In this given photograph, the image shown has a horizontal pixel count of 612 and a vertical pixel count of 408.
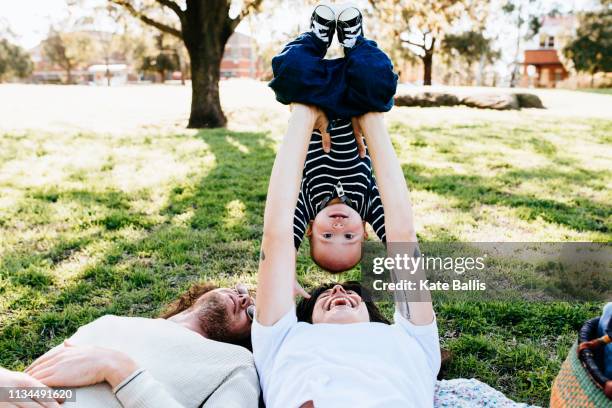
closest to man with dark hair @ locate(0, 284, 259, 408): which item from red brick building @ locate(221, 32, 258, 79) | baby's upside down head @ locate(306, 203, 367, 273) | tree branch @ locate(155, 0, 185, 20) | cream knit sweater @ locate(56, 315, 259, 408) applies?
cream knit sweater @ locate(56, 315, 259, 408)

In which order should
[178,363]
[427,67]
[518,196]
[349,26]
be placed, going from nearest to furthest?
1. [178,363]
2. [349,26]
3. [518,196]
4. [427,67]

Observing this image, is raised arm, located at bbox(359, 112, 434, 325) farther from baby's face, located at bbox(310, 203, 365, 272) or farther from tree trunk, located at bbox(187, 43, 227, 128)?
tree trunk, located at bbox(187, 43, 227, 128)

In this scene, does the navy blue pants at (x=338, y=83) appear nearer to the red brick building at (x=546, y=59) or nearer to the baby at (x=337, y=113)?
the baby at (x=337, y=113)

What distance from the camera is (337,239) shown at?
330 centimetres

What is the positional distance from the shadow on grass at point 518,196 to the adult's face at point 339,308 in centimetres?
359

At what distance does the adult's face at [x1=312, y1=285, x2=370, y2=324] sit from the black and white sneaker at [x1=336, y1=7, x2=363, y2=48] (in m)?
1.44

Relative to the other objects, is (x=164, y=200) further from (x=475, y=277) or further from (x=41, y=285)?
(x=475, y=277)

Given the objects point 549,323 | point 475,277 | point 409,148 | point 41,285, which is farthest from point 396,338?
point 409,148

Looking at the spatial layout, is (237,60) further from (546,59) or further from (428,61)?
(428,61)

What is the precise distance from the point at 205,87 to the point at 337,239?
10458mm

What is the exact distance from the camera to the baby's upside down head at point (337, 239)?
3.30 metres

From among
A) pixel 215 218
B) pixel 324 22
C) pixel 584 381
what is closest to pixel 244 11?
pixel 215 218

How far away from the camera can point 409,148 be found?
31.0ft

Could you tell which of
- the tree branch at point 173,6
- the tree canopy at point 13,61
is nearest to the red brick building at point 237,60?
the tree canopy at point 13,61
